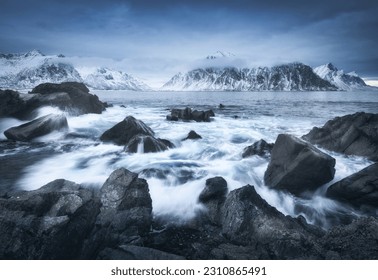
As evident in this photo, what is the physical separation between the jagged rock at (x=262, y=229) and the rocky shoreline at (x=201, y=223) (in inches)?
0.6

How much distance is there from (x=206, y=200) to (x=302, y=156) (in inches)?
116

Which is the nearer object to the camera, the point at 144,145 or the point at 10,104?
the point at 144,145

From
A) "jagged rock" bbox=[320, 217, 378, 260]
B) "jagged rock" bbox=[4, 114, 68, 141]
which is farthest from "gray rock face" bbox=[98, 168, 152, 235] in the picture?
"jagged rock" bbox=[4, 114, 68, 141]

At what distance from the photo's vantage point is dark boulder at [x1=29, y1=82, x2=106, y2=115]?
19511mm

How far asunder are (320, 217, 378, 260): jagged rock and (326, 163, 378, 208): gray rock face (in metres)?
2.28

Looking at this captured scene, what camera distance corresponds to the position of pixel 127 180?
243 inches

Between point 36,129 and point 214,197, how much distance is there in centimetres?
1071

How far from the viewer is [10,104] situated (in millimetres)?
17219

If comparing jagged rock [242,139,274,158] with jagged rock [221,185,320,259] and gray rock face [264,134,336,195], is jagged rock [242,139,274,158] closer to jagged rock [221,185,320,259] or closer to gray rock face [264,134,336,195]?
gray rock face [264,134,336,195]

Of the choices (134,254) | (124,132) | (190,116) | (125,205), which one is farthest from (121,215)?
(190,116)

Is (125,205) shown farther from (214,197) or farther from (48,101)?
(48,101)

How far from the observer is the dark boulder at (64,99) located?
64.0ft
